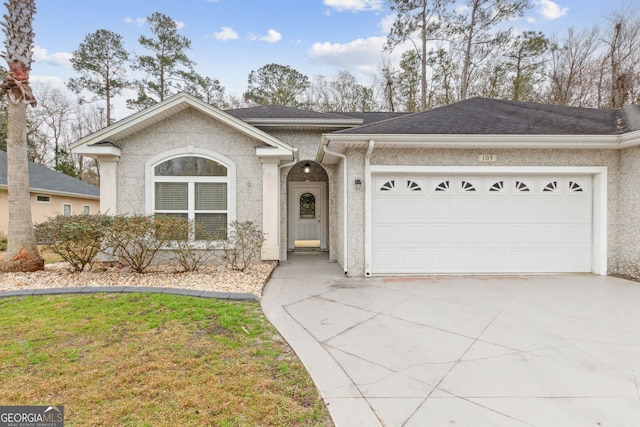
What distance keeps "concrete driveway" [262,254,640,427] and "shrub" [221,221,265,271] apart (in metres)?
1.81

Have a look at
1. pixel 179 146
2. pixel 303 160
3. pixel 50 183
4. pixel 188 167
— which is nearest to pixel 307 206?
pixel 303 160

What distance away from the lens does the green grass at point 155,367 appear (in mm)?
2420

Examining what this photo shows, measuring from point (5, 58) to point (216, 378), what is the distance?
9397 millimetres

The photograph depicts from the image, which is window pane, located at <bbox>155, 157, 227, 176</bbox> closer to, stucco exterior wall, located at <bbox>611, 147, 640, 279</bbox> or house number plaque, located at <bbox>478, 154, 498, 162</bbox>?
house number plaque, located at <bbox>478, 154, 498, 162</bbox>

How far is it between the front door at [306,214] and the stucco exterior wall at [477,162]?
14.0 feet

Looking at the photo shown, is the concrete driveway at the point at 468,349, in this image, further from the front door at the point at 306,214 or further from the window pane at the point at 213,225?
the front door at the point at 306,214

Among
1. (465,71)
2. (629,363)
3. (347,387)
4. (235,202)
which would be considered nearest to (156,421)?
(347,387)

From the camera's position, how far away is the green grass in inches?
95.3

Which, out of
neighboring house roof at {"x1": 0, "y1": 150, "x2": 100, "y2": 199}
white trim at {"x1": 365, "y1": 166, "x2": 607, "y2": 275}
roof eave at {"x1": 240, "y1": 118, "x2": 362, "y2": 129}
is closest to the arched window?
roof eave at {"x1": 240, "y1": 118, "x2": 362, "y2": 129}

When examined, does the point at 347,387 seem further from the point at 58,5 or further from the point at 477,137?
the point at 58,5

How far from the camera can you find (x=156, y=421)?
2.31 meters

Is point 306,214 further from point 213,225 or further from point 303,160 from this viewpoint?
point 213,225

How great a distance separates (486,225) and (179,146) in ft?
26.9

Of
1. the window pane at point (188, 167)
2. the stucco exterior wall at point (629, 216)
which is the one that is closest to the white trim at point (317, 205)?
the window pane at point (188, 167)
